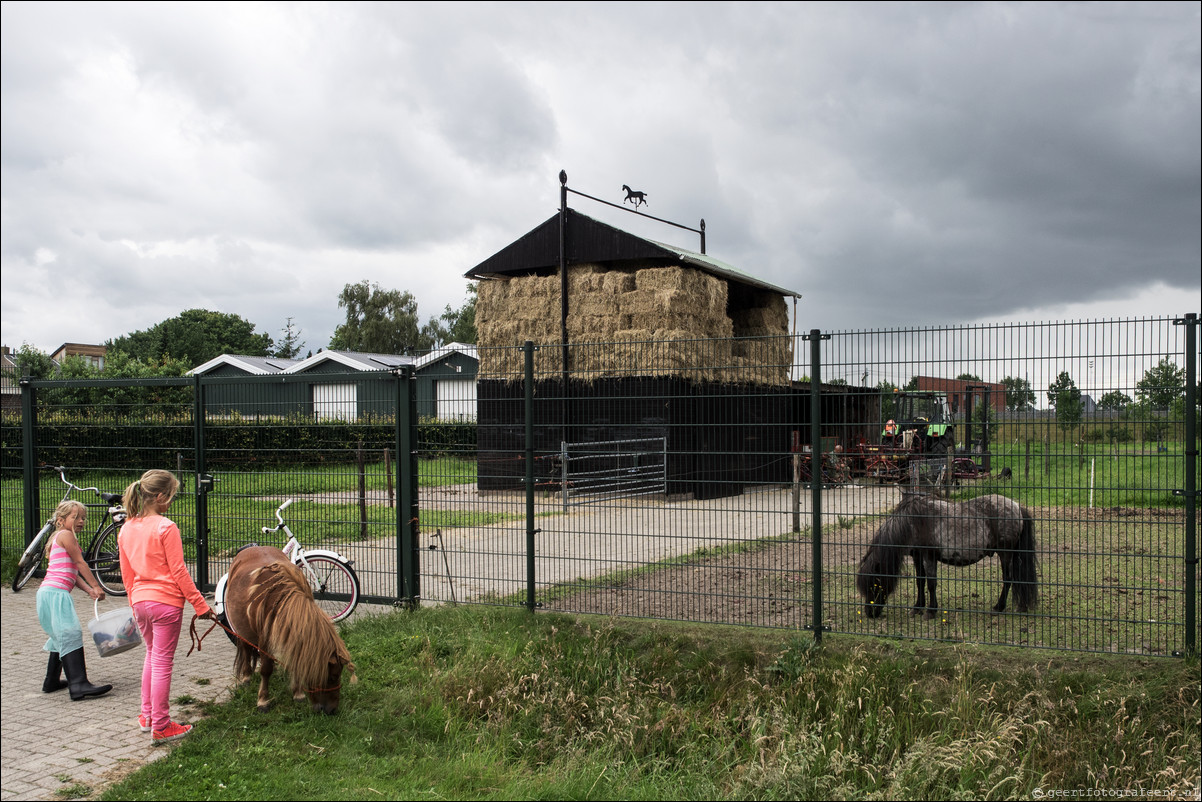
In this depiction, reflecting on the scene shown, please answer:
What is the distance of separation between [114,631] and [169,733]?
883 mm

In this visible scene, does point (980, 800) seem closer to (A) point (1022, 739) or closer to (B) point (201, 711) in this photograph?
(A) point (1022, 739)

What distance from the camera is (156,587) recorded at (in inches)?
186

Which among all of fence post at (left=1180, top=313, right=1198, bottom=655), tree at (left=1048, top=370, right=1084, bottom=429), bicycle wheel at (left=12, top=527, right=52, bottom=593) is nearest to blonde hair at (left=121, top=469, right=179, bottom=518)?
bicycle wheel at (left=12, top=527, right=52, bottom=593)

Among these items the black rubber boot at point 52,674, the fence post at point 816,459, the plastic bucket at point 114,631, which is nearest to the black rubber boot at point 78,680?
the black rubber boot at point 52,674

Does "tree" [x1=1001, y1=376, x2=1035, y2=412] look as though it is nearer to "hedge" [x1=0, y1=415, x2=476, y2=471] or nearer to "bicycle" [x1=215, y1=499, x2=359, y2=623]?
"hedge" [x1=0, y1=415, x2=476, y2=471]

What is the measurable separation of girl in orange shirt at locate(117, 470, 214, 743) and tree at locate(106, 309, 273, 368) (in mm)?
61844

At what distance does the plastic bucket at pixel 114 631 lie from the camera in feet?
16.8

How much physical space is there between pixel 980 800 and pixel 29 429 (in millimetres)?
10336

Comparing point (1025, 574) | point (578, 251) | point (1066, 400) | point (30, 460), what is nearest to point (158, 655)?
point (1066, 400)

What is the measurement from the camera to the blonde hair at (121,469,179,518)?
4.73 m

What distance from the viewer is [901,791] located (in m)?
4.28

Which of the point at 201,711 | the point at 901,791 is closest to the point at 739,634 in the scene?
the point at 901,791

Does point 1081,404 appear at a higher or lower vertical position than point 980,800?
higher

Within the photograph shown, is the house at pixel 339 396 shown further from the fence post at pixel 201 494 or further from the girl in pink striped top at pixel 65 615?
the girl in pink striped top at pixel 65 615
